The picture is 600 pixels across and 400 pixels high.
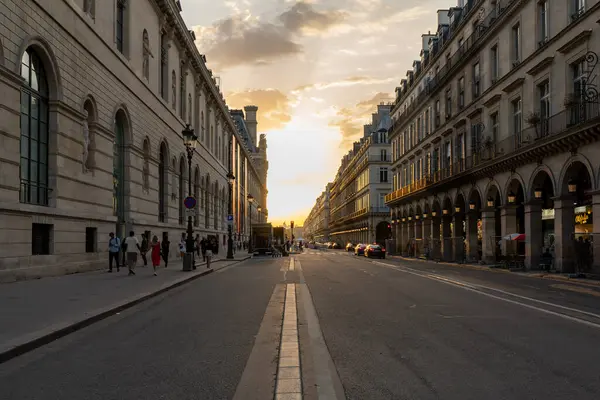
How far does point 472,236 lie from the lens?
128 ft

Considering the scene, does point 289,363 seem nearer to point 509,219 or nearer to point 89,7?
point 89,7

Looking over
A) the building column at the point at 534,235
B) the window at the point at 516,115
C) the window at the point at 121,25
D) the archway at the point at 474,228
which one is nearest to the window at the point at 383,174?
the archway at the point at 474,228

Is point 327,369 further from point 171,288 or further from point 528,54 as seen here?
point 528,54

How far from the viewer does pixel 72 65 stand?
20141mm

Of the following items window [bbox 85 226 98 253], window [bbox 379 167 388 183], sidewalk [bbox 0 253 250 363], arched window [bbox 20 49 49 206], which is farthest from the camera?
window [bbox 379 167 388 183]

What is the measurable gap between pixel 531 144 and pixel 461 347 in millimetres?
22928

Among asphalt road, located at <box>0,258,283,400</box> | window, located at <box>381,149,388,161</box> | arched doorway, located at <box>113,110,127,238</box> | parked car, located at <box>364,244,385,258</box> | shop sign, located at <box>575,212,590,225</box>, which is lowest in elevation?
parked car, located at <box>364,244,385,258</box>

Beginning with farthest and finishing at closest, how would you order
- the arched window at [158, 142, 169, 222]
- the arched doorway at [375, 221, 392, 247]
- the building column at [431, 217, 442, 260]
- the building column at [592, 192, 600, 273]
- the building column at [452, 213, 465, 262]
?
the arched doorway at [375, 221, 392, 247]
the building column at [431, 217, 442, 260]
the building column at [452, 213, 465, 262]
the arched window at [158, 142, 169, 222]
the building column at [592, 192, 600, 273]

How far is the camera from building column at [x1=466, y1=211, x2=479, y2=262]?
38.6 metres

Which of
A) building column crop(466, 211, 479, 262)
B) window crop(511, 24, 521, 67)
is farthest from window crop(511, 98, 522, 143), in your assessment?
building column crop(466, 211, 479, 262)

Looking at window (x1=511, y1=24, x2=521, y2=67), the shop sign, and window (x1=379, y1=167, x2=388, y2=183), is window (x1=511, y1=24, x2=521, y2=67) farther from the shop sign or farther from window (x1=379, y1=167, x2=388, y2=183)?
window (x1=379, y1=167, x2=388, y2=183)

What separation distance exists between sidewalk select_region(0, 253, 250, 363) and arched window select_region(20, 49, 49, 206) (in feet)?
9.34

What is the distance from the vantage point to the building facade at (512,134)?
2408 centimetres

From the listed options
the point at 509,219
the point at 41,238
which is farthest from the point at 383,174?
the point at 41,238
